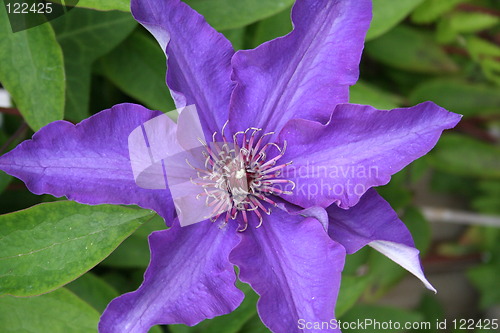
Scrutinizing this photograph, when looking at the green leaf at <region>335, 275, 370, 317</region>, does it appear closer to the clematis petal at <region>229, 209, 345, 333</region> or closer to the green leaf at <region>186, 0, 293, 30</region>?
the clematis petal at <region>229, 209, 345, 333</region>

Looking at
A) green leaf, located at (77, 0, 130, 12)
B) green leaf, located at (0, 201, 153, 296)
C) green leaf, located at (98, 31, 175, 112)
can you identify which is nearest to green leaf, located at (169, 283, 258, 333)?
green leaf, located at (0, 201, 153, 296)

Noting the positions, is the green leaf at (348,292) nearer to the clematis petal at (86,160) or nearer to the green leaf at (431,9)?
the clematis petal at (86,160)

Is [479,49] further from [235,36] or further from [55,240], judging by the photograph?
[55,240]

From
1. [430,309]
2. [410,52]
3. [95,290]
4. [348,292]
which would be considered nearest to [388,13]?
[410,52]

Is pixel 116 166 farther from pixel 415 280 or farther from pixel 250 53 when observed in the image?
pixel 415 280

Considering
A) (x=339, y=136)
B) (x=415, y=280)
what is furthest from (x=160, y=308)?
(x=415, y=280)
